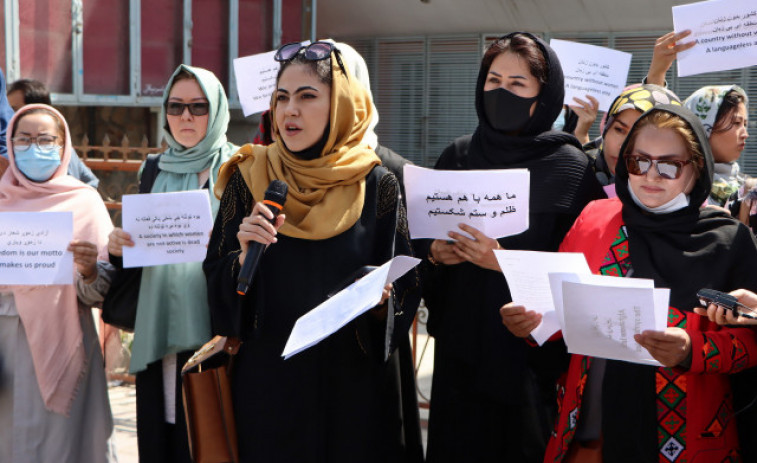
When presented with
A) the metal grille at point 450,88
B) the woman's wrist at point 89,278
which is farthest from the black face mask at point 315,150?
the metal grille at point 450,88

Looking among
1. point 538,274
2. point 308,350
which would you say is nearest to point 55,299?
point 308,350

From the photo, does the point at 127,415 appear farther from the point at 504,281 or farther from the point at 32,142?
the point at 504,281

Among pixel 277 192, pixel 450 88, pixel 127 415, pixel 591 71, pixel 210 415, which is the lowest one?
pixel 127 415

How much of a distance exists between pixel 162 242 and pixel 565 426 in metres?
1.62

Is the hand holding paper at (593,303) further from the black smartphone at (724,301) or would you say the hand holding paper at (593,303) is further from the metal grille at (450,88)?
the metal grille at (450,88)

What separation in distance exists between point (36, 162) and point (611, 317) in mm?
2479

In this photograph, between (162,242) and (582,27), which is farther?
(582,27)

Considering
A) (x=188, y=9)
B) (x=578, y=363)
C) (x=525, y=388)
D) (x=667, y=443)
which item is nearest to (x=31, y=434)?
(x=525, y=388)

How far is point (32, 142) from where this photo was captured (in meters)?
3.82

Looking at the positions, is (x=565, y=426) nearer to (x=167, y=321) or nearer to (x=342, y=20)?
(x=167, y=321)

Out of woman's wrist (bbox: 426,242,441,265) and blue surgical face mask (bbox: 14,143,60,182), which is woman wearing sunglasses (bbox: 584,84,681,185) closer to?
woman's wrist (bbox: 426,242,441,265)

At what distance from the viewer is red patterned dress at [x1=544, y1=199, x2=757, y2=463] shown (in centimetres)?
258

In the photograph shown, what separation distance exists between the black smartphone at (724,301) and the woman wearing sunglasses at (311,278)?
94cm

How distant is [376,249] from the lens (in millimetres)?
3016
